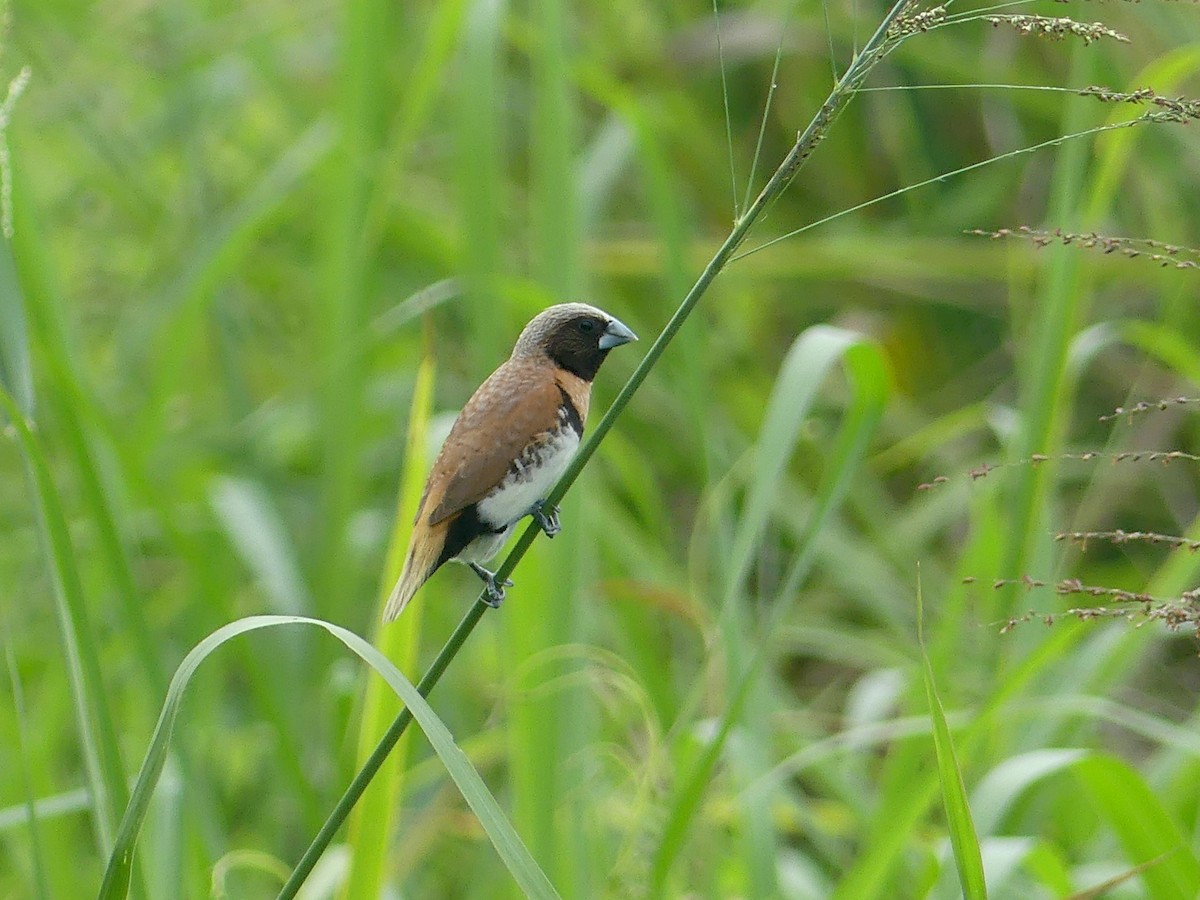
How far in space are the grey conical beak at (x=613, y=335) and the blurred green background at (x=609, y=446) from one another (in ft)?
0.86

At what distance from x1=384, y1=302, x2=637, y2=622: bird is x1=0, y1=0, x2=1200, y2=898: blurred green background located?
20 cm

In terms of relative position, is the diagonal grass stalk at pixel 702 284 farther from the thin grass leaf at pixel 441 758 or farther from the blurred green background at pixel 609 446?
the blurred green background at pixel 609 446

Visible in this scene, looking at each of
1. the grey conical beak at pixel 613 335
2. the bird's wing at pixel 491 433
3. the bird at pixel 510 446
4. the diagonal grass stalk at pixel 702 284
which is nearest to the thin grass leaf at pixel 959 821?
the diagonal grass stalk at pixel 702 284

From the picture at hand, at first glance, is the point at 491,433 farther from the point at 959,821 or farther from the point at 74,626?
the point at 959,821

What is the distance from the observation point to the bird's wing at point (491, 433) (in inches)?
70.1

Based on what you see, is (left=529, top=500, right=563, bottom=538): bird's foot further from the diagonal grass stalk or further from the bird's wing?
the diagonal grass stalk

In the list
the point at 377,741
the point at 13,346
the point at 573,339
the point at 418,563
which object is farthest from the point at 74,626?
the point at 573,339

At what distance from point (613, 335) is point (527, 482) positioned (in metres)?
0.27

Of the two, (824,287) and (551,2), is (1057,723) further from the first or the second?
(824,287)

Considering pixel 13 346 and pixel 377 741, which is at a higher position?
pixel 13 346

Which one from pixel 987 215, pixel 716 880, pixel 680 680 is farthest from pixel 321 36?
pixel 716 880

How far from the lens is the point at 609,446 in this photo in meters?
3.10

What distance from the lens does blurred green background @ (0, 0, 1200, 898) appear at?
217cm

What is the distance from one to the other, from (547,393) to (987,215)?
3293 mm
